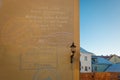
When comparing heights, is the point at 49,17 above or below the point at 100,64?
above

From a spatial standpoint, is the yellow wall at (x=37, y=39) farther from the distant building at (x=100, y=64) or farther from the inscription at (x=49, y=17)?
the distant building at (x=100, y=64)

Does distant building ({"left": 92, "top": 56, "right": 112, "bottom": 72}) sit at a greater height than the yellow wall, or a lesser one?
lesser

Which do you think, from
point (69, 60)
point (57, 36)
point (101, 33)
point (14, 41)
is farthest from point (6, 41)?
point (101, 33)

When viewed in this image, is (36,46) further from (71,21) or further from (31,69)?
(71,21)

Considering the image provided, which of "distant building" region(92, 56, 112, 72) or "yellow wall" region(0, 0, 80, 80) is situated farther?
"distant building" region(92, 56, 112, 72)

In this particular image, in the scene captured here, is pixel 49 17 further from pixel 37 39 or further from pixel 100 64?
pixel 100 64

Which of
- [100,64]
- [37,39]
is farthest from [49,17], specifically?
[100,64]

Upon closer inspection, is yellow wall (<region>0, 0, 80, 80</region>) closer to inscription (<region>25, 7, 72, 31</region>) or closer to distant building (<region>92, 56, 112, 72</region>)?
inscription (<region>25, 7, 72, 31</region>)

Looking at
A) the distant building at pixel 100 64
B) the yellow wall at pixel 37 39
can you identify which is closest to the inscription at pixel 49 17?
the yellow wall at pixel 37 39

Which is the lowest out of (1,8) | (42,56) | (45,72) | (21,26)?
(45,72)

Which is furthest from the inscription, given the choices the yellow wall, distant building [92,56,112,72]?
distant building [92,56,112,72]

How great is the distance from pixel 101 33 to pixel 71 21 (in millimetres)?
2795

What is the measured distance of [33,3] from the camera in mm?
2822

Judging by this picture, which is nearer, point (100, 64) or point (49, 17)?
point (49, 17)
